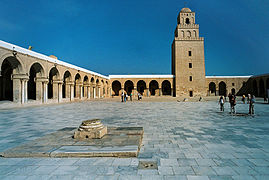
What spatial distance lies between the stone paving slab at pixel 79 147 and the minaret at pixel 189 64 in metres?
26.4

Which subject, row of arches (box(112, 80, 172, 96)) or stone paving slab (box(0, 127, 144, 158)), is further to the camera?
row of arches (box(112, 80, 172, 96))

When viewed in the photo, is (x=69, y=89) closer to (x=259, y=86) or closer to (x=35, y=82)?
(x=35, y=82)

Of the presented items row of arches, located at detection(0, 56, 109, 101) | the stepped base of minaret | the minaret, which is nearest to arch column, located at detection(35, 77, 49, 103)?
row of arches, located at detection(0, 56, 109, 101)

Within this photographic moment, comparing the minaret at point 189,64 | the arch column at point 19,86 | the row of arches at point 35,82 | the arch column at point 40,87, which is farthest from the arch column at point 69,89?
the minaret at point 189,64

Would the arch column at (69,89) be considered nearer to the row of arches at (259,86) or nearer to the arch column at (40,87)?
the arch column at (40,87)

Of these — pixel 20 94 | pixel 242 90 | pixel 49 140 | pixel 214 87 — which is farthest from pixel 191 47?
pixel 49 140

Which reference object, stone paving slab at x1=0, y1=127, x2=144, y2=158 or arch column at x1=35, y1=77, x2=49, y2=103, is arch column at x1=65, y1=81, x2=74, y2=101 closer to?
arch column at x1=35, y1=77, x2=49, y2=103

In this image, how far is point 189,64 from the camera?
94.7ft

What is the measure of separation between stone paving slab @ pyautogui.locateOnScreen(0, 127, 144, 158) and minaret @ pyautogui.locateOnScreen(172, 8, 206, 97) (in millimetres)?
26362

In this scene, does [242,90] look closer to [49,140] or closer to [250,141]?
[250,141]

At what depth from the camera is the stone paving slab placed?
107 inches

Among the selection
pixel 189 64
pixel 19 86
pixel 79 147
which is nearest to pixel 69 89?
pixel 19 86

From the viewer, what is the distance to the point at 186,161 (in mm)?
2543

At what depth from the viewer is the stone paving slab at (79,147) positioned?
2730 millimetres
